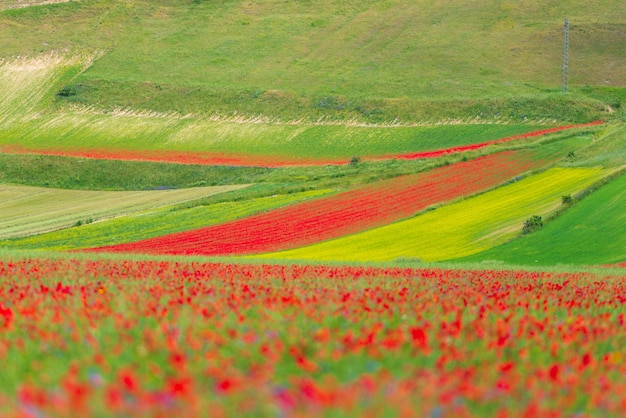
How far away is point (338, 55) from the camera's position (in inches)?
4456

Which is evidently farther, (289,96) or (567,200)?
(289,96)

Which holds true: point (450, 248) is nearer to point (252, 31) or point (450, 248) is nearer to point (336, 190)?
point (336, 190)

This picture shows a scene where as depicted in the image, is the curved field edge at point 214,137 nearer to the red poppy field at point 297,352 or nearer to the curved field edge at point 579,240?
the curved field edge at point 579,240

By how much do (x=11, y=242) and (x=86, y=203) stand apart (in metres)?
18.1

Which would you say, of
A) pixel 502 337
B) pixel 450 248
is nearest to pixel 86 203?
pixel 450 248

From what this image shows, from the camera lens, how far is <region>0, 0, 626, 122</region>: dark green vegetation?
96750 mm

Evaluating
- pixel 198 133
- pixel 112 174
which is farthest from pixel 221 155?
pixel 112 174

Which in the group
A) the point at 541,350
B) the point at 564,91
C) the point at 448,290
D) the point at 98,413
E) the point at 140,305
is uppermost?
the point at 98,413

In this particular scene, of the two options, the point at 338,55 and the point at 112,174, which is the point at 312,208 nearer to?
the point at 112,174

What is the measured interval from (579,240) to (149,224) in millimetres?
22090

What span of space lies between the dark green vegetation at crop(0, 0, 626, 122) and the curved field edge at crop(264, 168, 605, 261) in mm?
36085

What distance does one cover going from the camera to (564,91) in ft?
321

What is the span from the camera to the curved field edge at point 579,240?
37.2 m

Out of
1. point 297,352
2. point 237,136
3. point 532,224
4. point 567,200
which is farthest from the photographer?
point 237,136
